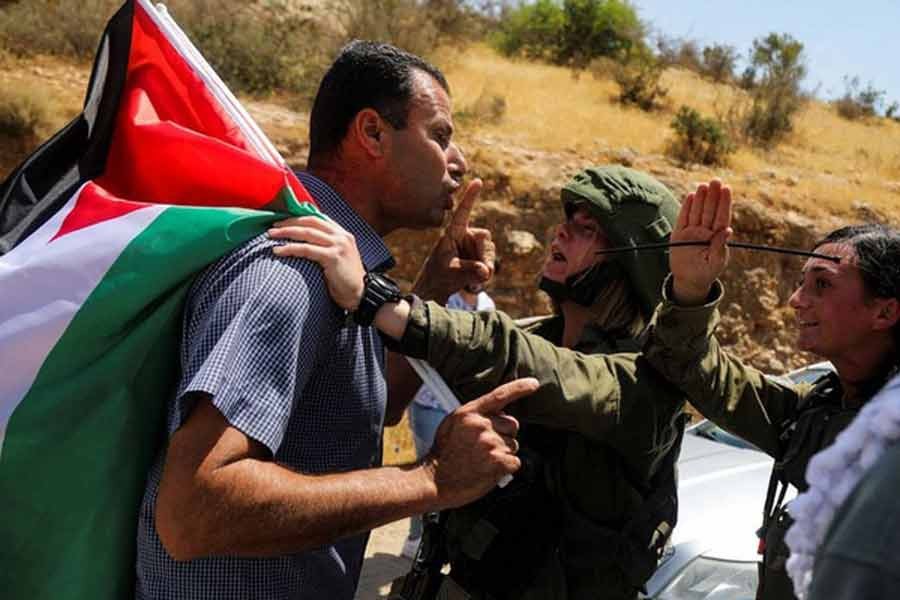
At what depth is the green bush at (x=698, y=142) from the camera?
15.6 meters

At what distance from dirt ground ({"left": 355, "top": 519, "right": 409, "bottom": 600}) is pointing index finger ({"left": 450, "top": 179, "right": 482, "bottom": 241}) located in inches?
121

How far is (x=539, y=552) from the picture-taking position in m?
2.32

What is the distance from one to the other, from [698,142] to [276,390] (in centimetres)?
1516

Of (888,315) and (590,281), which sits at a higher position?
(888,315)

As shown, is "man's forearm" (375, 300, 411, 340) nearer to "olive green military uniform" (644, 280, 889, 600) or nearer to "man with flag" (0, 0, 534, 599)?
"man with flag" (0, 0, 534, 599)

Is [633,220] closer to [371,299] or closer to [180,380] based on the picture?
[371,299]

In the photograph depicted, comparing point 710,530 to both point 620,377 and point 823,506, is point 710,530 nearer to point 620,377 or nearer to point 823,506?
point 620,377

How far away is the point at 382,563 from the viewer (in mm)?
5930

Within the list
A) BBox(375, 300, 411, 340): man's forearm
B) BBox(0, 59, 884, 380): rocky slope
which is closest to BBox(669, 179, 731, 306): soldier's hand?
BBox(375, 300, 411, 340): man's forearm

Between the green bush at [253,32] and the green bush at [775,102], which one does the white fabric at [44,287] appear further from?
the green bush at [775,102]

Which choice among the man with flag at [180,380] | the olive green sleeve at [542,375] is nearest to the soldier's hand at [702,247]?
the olive green sleeve at [542,375]

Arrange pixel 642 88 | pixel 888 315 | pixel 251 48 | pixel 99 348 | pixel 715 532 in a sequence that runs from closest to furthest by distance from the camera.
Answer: pixel 99 348 < pixel 888 315 < pixel 715 532 < pixel 251 48 < pixel 642 88

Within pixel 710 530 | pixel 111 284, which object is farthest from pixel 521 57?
pixel 111 284

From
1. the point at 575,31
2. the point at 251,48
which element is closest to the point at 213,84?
the point at 251,48
